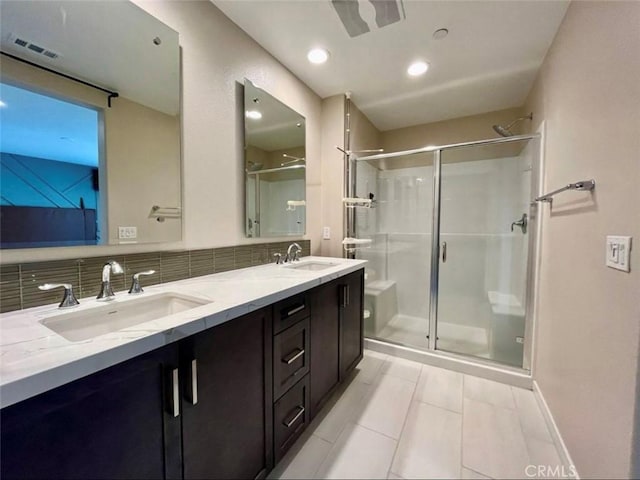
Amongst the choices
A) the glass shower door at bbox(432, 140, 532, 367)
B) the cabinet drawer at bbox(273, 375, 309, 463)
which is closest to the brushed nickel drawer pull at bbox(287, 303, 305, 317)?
the cabinet drawer at bbox(273, 375, 309, 463)

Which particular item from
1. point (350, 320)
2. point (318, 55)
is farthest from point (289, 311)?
point (318, 55)

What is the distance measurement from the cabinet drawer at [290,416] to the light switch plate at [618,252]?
4.37 ft

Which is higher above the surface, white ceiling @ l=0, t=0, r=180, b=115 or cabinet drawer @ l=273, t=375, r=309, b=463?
white ceiling @ l=0, t=0, r=180, b=115

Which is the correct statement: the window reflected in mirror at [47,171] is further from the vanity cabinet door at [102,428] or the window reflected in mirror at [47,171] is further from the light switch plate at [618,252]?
the light switch plate at [618,252]

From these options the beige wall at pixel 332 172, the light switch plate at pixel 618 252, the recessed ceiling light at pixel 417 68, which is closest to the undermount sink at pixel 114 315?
the light switch plate at pixel 618 252

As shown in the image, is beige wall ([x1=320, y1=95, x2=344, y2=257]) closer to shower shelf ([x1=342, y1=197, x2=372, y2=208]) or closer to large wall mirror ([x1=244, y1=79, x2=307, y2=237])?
shower shelf ([x1=342, y1=197, x2=372, y2=208])

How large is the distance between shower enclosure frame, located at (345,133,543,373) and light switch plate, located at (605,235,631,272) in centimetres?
101

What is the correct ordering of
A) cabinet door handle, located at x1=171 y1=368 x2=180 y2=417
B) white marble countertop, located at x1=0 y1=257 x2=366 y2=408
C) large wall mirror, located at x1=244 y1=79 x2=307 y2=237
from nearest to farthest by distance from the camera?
1. white marble countertop, located at x1=0 y1=257 x2=366 y2=408
2. cabinet door handle, located at x1=171 y1=368 x2=180 y2=417
3. large wall mirror, located at x1=244 y1=79 x2=307 y2=237

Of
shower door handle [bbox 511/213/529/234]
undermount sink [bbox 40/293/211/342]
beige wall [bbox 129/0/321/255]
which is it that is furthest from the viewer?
shower door handle [bbox 511/213/529/234]

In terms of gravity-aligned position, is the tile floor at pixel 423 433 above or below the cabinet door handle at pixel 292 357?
below

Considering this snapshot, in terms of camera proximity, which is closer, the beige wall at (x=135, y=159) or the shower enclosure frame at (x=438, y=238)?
the beige wall at (x=135, y=159)

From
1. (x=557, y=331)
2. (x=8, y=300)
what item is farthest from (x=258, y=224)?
(x=557, y=331)

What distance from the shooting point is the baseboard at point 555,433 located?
A: 120cm

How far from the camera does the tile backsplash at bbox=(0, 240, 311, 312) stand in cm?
84
